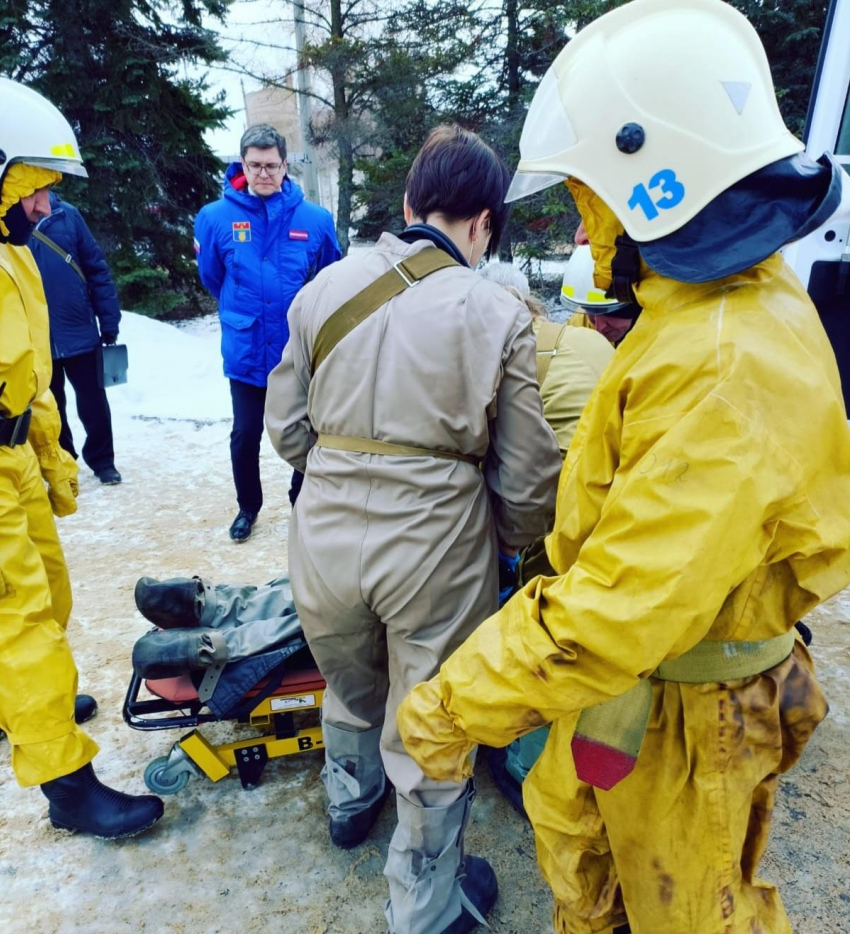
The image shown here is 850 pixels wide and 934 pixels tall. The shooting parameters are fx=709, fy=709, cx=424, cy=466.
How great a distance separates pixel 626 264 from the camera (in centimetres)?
135

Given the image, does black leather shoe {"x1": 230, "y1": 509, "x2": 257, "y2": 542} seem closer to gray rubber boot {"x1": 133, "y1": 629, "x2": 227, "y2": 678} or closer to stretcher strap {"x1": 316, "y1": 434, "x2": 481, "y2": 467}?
gray rubber boot {"x1": 133, "y1": 629, "x2": 227, "y2": 678}

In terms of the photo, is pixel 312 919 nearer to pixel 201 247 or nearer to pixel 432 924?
pixel 432 924

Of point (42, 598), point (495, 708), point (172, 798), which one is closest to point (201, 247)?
point (42, 598)

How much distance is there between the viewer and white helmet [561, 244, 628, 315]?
2797 millimetres

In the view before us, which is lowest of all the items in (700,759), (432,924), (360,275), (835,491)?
(432,924)

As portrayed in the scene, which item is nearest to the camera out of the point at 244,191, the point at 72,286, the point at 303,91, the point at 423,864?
the point at 423,864

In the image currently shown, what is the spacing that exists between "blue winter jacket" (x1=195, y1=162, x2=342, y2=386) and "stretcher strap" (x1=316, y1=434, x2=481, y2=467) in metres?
2.83

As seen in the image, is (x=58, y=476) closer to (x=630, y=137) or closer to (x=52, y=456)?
(x=52, y=456)

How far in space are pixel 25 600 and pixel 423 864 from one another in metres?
1.49

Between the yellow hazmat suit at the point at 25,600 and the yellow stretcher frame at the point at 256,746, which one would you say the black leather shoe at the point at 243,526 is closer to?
the yellow stretcher frame at the point at 256,746

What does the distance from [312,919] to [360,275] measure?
1979mm

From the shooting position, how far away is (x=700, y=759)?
142cm

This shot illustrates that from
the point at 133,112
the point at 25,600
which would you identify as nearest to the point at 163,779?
the point at 25,600

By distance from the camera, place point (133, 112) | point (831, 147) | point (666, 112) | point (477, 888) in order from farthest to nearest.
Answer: point (133, 112) < point (831, 147) < point (477, 888) < point (666, 112)
